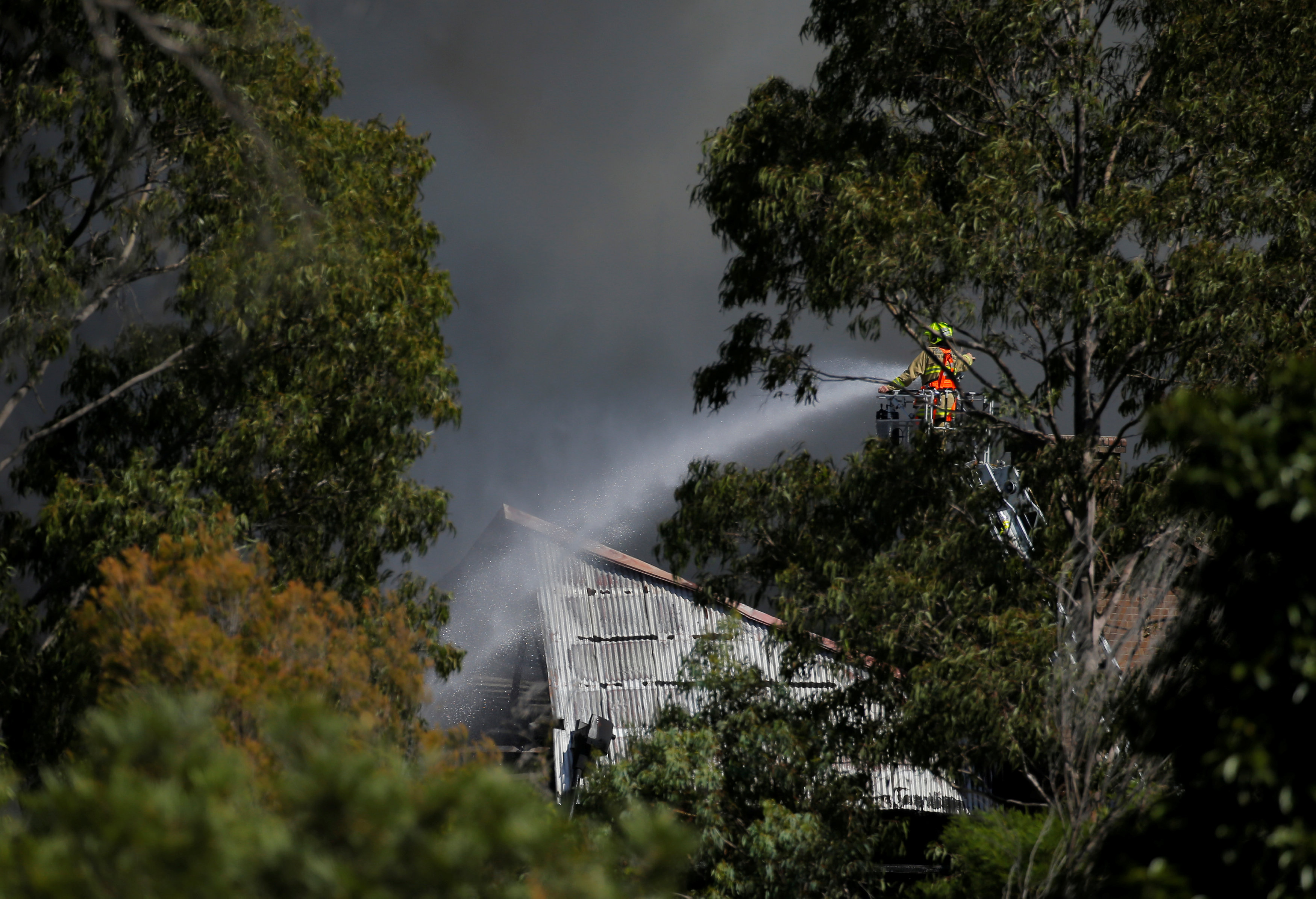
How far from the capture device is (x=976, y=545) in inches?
406

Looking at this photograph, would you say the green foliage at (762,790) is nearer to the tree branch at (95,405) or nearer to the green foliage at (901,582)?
the green foliage at (901,582)

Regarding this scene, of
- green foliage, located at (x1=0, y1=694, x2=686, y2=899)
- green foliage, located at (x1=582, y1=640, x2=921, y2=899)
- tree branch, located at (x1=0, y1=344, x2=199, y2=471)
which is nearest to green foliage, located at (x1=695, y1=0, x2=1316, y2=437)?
green foliage, located at (x1=582, y1=640, x2=921, y2=899)

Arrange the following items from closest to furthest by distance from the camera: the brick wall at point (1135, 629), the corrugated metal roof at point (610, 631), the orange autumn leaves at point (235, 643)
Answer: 1. the orange autumn leaves at point (235, 643)
2. the brick wall at point (1135, 629)
3. the corrugated metal roof at point (610, 631)

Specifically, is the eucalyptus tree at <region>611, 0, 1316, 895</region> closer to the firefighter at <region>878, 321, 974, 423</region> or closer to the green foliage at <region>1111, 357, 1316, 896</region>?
the firefighter at <region>878, 321, 974, 423</region>

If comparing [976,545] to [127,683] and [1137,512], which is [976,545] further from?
[127,683]

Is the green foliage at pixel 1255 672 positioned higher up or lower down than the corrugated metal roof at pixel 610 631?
lower down

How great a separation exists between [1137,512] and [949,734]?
8.97 feet

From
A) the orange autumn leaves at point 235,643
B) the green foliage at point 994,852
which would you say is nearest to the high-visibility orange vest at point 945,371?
the green foliage at point 994,852

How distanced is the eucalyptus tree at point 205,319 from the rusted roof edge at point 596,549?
681 cm

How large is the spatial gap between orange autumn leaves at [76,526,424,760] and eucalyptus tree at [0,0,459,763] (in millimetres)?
3306

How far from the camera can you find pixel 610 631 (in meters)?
17.8

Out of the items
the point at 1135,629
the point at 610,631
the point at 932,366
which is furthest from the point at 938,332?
the point at 610,631

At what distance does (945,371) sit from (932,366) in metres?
0.81

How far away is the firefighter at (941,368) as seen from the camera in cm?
1084
